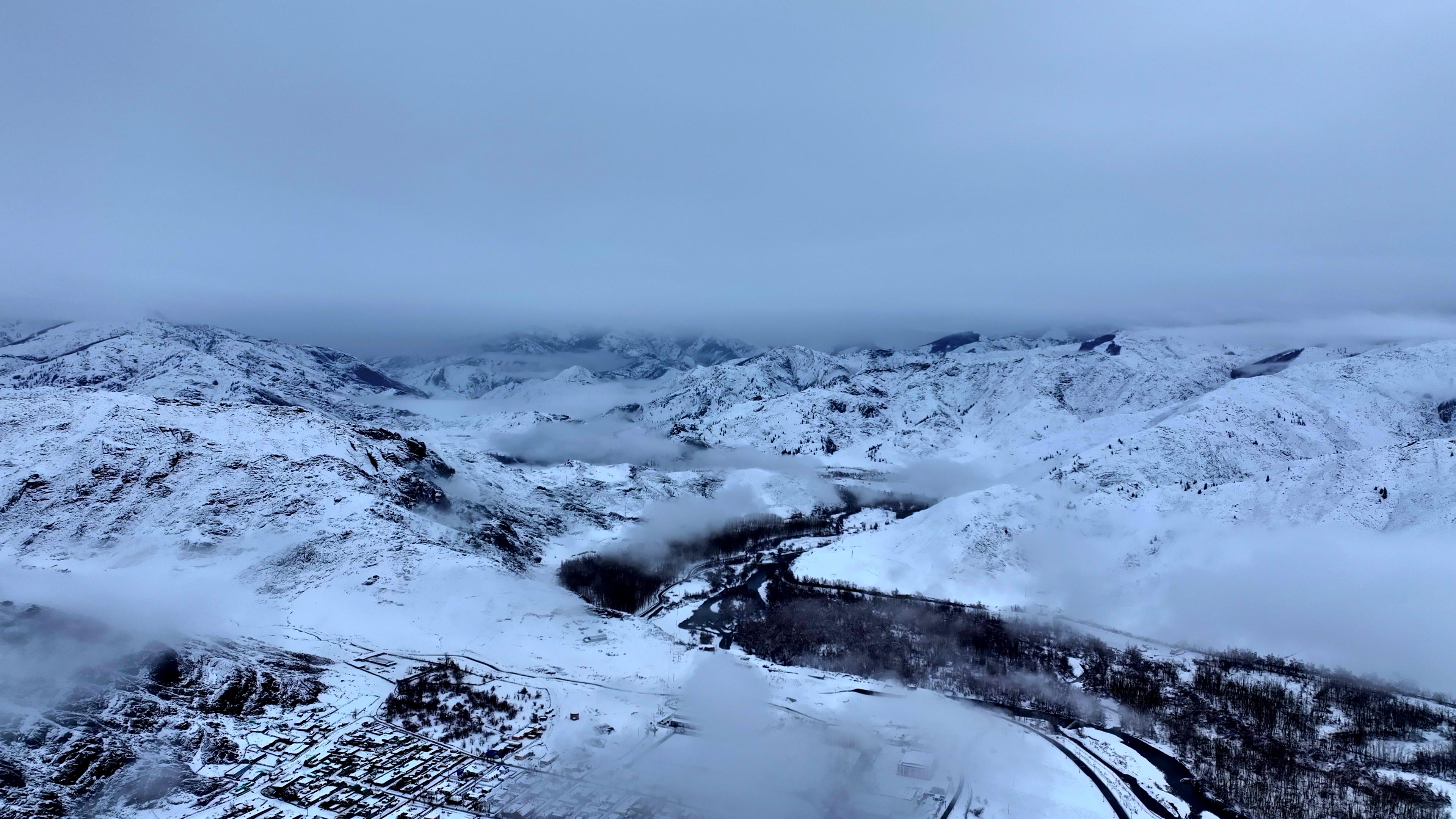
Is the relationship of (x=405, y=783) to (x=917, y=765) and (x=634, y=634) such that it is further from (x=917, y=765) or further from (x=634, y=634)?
(x=917, y=765)

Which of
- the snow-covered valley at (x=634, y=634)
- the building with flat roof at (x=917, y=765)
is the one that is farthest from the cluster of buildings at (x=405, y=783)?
Result: the building with flat roof at (x=917, y=765)

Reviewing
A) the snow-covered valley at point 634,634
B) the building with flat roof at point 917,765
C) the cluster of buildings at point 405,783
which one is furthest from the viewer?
the building with flat roof at point 917,765

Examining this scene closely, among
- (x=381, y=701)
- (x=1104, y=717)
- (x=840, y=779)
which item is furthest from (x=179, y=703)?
(x=1104, y=717)

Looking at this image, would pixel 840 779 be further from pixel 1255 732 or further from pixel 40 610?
pixel 40 610

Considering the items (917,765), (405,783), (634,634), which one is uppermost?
(405,783)

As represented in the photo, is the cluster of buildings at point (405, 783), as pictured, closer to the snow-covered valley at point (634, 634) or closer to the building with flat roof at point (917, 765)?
the snow-covered valley at point (634, 634)

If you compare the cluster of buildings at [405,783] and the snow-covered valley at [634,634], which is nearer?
the cluster of buildings at [405,783]

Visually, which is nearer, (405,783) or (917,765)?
(405,783)

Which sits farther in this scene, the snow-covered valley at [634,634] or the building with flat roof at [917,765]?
the building with flat roof at [917,765]

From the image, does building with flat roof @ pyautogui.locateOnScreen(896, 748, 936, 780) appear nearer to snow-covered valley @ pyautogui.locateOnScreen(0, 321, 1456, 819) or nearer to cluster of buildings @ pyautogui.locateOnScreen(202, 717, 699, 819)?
snow-covered valley @ pyautogui.locateOnScreen(0, 321, 1456, 819)

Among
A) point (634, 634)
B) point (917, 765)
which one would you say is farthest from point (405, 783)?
point (917, 765)

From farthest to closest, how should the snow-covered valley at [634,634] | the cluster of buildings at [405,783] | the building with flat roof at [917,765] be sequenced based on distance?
the building with flat roof at [917,765], the snow-covered valley at [634,634], the cluster of buildings at [405,783]

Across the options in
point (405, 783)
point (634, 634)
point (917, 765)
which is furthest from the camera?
point (634, 634)

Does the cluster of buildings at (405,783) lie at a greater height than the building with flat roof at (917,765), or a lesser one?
greater
